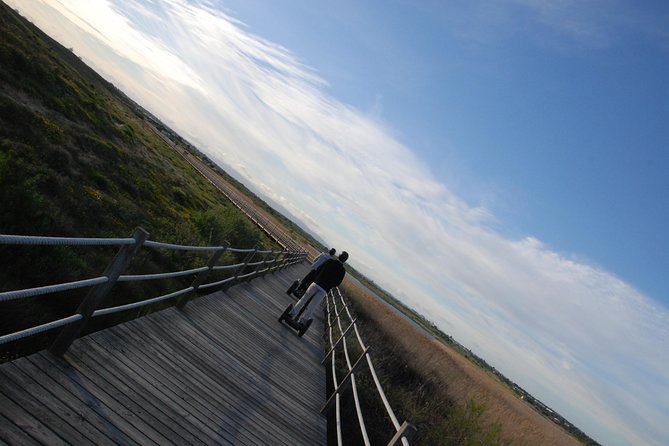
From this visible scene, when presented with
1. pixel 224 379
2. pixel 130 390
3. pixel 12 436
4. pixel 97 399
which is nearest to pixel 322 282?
pixel 224 379

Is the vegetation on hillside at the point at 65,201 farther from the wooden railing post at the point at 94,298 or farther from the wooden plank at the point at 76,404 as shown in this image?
the wooden plank at the point at 76,404

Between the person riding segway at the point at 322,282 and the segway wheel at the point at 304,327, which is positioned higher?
the person riding segway at the point at 322,282

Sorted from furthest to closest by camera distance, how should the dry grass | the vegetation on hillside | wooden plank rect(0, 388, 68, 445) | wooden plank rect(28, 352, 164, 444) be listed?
the dry grass → the vegetation on hillside → wooden plank rect(28, 352, 164, 444) → wooden plank rect(0, 388, 68, 445)

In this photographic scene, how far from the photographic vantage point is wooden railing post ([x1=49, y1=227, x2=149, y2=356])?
4629 mm

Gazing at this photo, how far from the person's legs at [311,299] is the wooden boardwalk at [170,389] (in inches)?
53.1

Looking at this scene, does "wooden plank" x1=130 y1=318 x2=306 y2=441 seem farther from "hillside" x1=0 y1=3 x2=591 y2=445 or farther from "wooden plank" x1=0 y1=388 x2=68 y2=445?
"wooden plank" x1=0 y1=388 x2=68 y2=445

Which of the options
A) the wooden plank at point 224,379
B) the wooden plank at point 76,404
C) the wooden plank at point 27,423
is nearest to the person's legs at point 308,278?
the wooden plank at point 224,379

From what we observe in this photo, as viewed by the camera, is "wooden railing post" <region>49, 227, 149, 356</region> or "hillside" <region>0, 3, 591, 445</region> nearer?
"wooden railing post" <region>49, 227, 149, 356</region>

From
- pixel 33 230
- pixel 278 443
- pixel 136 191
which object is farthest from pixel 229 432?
pixel 136 191

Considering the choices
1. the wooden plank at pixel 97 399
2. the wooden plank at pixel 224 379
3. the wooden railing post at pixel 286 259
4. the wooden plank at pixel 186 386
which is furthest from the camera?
the wooden railing post at pixel 286 259

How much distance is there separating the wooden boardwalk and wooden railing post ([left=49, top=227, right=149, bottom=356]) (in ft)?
0.42

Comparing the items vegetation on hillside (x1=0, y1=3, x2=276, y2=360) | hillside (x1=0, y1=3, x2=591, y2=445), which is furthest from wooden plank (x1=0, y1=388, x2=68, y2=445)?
hillside (x1=0, y1=3, x2=591, y2=445)

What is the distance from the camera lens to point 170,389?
5.40 m

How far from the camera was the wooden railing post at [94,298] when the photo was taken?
15.2ft
